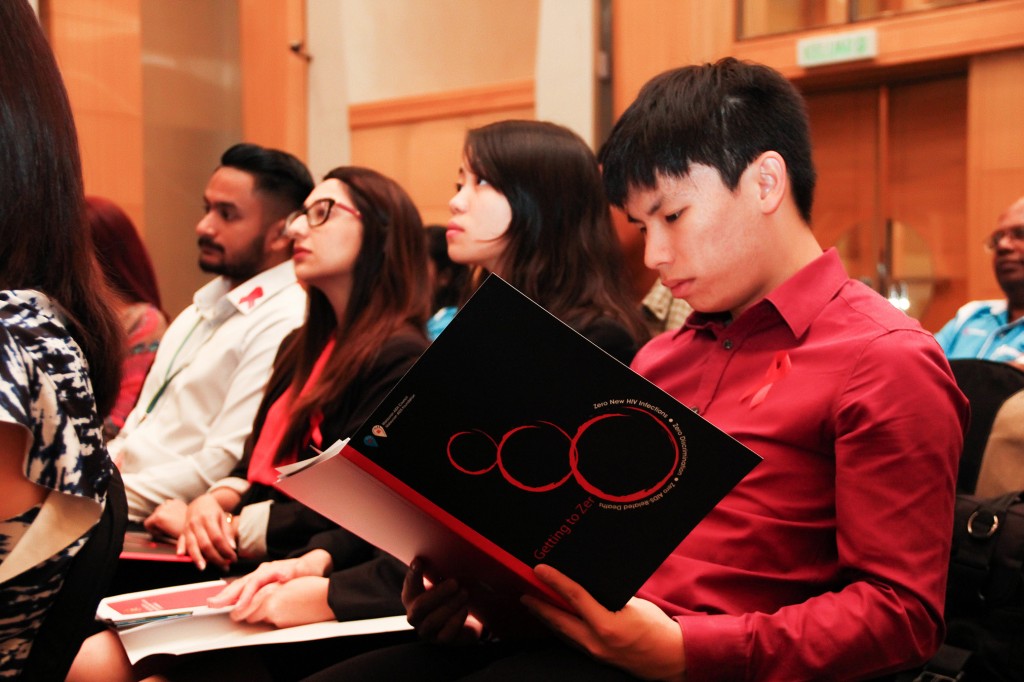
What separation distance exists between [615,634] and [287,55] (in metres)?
5.27

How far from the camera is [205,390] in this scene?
2.69 metres

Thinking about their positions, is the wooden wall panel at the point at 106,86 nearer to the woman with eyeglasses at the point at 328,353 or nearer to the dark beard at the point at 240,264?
the dark beard at the point at 240,264

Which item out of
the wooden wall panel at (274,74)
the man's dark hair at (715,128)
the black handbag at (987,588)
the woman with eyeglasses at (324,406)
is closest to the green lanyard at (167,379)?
the woman with eyeglasses at (324,406)

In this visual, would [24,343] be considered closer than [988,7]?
Yes

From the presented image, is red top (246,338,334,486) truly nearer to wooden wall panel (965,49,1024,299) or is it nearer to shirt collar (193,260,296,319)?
shirt collar (193,260,296,319)

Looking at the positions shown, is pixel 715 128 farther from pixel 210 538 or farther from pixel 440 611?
Result: pixel 210 538

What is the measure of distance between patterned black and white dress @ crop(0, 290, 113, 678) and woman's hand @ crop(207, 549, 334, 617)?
61 centimetres

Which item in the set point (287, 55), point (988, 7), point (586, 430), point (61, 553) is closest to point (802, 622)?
point (586, 430)

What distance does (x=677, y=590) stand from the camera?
1180mm

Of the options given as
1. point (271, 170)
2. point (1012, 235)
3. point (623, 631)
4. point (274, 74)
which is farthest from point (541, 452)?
point (274, 74)

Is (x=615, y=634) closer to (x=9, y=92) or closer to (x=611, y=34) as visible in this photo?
(x=9, y=92)

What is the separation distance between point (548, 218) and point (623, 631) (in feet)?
3.95

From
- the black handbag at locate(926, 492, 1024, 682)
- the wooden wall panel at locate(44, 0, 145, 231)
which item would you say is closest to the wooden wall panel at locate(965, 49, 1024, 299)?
the black handbag at locate(926, 492, 1024, 682)

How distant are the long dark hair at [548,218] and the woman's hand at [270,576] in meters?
0.70
